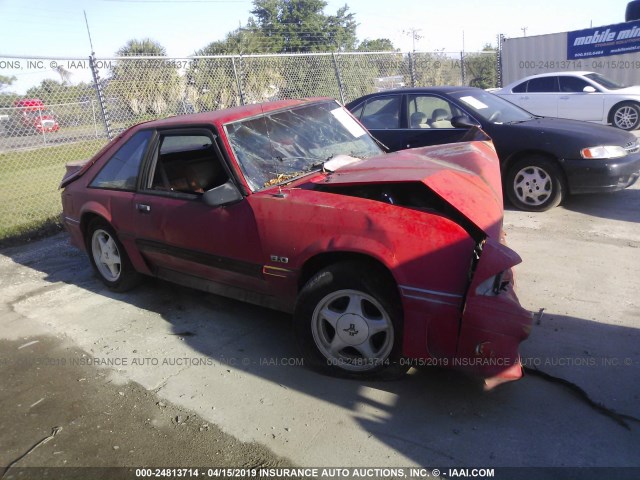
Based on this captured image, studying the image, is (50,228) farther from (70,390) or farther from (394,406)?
(394,406)

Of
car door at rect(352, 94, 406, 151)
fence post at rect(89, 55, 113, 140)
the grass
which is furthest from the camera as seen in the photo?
fence post at rect(89, 55, 113, 140)

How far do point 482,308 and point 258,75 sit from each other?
31.6ft

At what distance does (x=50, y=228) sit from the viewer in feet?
23.6

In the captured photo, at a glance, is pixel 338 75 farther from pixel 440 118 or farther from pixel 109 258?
pixel 109 258

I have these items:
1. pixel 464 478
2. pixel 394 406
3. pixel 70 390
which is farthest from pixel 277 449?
pixel 70 390

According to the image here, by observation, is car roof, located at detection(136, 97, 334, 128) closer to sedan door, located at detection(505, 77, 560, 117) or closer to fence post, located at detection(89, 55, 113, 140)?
fence post, located at detection(89, 55, 113, 140)

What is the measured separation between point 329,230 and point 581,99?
425 inches

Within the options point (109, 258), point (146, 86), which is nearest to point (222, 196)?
point (109, 258)

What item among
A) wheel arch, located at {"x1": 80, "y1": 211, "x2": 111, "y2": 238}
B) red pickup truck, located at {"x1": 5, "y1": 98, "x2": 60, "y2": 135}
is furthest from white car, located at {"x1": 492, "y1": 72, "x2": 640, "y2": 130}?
wheel arch, located at {"x1": 80, "y1": 211, "x2": 111, "y2": 238}

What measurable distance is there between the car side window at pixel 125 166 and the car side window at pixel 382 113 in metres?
3.55

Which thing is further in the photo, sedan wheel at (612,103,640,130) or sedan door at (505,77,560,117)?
sedan door at (505,77,560,117)

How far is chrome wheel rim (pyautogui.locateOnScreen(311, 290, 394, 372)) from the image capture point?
9.78 feet

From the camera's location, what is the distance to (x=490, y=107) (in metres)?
6.70

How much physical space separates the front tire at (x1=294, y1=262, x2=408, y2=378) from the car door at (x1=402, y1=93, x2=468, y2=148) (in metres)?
3.97
